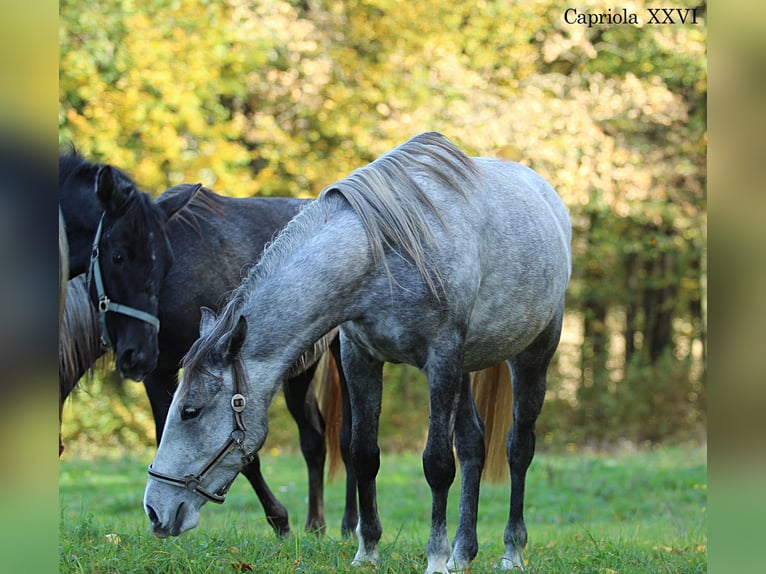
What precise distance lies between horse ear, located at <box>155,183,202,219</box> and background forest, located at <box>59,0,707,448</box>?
18.2 ft

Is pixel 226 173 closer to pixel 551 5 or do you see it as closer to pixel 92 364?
pixel 551 5

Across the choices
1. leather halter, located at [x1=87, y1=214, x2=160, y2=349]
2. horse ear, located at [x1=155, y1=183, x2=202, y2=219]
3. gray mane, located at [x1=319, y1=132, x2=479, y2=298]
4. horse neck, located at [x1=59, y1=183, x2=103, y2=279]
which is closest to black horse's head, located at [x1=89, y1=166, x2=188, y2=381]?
leather halter, located at [x1=87, y1=214, x2=160, y2=349]

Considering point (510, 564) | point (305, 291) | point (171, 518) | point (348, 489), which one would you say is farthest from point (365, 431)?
point (348, 489)

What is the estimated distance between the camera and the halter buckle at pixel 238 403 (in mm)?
3539

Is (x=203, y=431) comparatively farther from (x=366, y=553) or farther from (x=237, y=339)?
(x=366, y=553)

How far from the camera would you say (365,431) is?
4.13 metres

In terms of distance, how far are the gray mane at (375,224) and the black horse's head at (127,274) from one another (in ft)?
3.74

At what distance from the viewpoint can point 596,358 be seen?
14812 millimetres

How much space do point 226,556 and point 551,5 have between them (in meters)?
10.0

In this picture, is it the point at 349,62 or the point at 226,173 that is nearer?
the point at 226,173

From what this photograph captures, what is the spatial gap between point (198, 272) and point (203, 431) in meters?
1.81

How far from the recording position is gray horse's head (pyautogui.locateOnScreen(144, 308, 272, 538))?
3.51m

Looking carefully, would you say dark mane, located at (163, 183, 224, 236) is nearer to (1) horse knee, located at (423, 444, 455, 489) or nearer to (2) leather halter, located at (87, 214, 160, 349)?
(2) leather halter, located at (87, 214, 160, 349)
